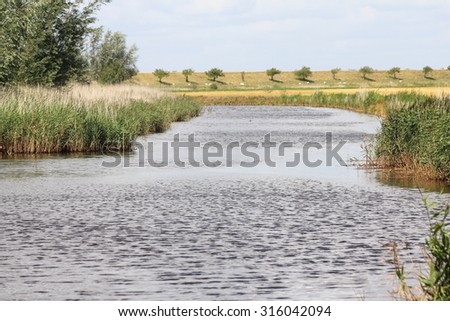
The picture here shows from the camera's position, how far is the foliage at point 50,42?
42.0 meters

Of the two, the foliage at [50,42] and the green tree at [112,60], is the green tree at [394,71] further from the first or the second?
the foliage at [50,42]

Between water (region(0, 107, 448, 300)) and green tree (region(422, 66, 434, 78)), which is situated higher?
green tree (region(422, 66, 434, 78))

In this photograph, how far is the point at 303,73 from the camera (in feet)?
497

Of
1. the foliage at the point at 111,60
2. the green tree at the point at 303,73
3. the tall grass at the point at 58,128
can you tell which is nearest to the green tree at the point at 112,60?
the foliage at the point at 111,60

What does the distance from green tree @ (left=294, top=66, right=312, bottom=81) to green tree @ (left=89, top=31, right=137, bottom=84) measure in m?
74.0

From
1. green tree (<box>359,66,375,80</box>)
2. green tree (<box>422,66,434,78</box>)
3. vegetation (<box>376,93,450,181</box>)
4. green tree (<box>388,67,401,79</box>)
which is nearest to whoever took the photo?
vegetation (<box>376,93,450,181</box>)

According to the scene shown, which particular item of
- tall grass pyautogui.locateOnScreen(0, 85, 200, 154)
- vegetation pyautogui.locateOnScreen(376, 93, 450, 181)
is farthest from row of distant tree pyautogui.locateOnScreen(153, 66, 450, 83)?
vegetation pyautogui.locateOnScreen(376, 93, 450, 181)

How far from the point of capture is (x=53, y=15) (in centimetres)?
4366

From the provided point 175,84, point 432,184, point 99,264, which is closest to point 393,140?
point 432,184

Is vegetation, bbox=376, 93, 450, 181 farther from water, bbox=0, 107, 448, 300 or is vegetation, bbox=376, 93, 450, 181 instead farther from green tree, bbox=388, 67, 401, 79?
green tree, bbox=388, 67, 401, 79

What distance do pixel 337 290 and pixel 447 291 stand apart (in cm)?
172

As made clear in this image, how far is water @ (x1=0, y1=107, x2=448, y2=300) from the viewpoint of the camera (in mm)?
8938

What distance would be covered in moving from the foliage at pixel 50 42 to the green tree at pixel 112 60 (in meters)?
21.8

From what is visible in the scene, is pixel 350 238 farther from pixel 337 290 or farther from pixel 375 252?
pixel 337 290
